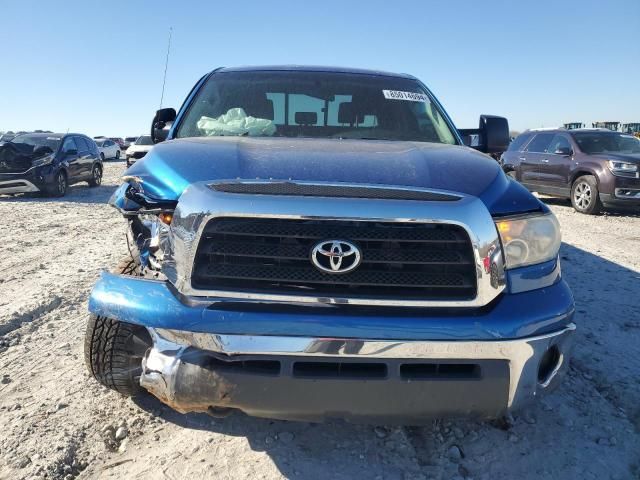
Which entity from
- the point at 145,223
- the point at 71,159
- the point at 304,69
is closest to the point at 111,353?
the point at 145,223

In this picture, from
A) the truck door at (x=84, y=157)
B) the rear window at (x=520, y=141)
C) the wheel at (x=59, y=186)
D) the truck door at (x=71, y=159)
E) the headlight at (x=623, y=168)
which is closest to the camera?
the headlight at (x=623, y=168)

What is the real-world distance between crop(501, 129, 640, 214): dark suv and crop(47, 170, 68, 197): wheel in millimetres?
10966

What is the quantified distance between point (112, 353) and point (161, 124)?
1855 millimetres

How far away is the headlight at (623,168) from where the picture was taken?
9.34 meters

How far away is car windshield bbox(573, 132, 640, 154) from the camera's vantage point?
10.3m

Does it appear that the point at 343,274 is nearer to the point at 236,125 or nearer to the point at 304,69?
the point at 236,125

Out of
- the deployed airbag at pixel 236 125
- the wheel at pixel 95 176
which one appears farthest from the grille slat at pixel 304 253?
the wheel at pixel 95 176

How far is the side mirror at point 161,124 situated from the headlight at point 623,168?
28.5ft

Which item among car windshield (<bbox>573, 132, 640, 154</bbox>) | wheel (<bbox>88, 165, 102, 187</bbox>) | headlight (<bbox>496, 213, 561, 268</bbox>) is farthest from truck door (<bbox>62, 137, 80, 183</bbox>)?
headlight (<bbox>496, 213, 561, 268</bbox>)

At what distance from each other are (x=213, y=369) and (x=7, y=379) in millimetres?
1843

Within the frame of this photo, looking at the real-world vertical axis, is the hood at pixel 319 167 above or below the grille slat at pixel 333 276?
above

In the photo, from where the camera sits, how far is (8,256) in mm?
6008

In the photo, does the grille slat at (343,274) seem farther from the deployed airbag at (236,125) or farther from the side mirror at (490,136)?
the side mirror at (490,136)

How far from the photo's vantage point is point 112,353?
2.39 metres
